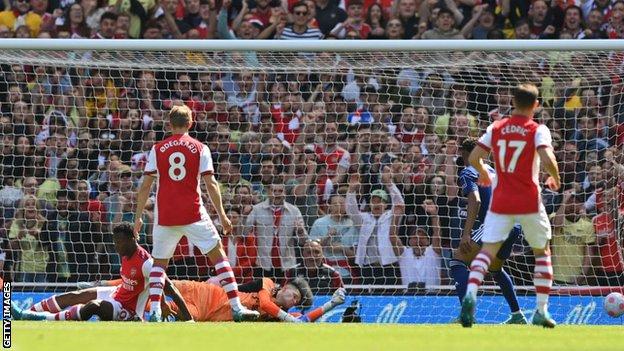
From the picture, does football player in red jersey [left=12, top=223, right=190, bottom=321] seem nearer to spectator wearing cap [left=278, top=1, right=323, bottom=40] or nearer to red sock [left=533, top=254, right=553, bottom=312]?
red sock [left=533, top=254, right=553, bottom=312]

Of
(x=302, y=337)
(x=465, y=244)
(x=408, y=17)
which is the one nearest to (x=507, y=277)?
(x=465, y=244)

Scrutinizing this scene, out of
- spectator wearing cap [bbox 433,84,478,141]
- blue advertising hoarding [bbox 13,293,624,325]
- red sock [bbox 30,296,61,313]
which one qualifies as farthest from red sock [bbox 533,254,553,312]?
red sock [bbox 30,296,61,313]

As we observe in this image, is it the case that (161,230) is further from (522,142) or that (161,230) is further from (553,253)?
(553,253)

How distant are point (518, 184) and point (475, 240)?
2.44 meters

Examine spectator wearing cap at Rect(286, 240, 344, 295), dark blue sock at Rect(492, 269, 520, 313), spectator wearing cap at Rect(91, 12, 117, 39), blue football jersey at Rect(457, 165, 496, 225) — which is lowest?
spectator wearing cap at Rect(286, 240, 344, 295)

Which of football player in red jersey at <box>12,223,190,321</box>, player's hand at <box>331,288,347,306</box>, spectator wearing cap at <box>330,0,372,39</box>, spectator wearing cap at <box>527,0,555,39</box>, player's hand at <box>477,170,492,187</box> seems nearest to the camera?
player's hand at <box>477,170,492,187</box>

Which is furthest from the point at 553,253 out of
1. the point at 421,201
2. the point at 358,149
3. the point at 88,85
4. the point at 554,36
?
the point at 88,85

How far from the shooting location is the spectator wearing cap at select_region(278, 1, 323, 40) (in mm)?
19250

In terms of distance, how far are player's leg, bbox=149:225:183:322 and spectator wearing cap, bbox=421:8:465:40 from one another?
24.6 feet

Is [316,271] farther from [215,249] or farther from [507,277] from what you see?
[215,249]

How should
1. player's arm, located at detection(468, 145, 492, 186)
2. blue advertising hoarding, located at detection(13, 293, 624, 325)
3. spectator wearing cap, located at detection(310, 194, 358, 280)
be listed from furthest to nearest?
1. spectator wearing cap, located at detection(310, 194, 358, 280)
2. blue advertising hoarding, located at detection(13, 293, 624, 325)
3. player's arm, located at detection(468, 145, 492, 186)

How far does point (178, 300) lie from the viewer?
13.9 m

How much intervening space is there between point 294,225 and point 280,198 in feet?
1.26

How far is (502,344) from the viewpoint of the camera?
364 inches
